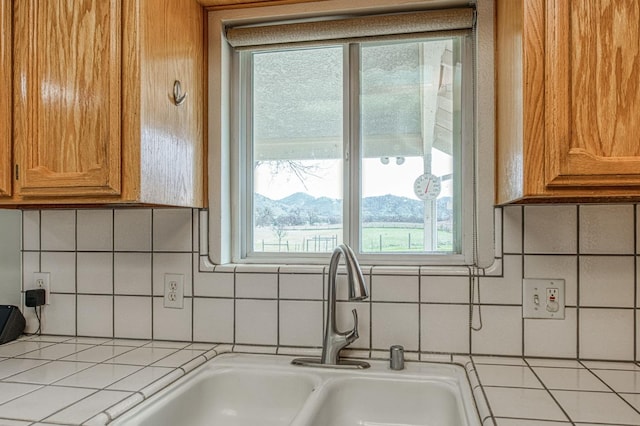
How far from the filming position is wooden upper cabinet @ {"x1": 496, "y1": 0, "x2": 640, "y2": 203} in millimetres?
917

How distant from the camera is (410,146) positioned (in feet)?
4.92

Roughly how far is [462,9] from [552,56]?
1.67 feet

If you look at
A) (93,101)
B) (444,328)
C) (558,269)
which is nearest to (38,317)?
(93,101)

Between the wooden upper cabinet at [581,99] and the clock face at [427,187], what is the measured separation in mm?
534

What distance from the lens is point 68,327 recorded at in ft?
5.03

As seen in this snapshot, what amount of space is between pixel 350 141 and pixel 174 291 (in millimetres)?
773

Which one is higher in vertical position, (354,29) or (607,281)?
(354,29)

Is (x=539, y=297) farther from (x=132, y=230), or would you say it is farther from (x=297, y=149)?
(x=132, y=230)

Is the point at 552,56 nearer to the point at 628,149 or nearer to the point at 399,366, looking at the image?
the point at 628,149

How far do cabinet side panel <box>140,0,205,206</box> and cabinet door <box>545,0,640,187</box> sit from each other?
94cm

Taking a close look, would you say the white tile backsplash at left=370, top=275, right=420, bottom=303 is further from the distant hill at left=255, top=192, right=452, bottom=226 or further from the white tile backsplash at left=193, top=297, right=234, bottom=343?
the white tile backsplash at left=193, top=297, right=234, bottom=343

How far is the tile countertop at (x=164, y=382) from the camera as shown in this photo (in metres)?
0.88

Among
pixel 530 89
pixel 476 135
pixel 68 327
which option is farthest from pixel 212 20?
pixel 68 327

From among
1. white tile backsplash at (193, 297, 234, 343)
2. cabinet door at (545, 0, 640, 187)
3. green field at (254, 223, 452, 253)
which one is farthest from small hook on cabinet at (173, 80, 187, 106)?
cabinet door at (545, 0, 640, 187)
